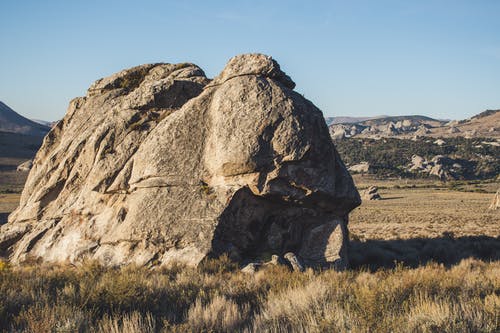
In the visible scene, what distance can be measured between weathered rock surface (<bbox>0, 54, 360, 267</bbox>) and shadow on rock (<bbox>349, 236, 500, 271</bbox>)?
86.5 inches

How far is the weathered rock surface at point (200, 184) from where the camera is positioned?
511 inches

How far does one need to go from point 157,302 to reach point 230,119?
7.73 m

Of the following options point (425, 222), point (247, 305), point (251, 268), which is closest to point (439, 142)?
point (425, 222)

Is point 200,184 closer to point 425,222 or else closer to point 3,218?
point 425,222

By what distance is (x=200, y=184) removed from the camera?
13.6m

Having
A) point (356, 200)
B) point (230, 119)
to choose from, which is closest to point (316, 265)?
point (356, 200)

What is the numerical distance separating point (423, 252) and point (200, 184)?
10.3 meters

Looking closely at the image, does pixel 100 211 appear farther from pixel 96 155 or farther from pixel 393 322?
pixel 393 322

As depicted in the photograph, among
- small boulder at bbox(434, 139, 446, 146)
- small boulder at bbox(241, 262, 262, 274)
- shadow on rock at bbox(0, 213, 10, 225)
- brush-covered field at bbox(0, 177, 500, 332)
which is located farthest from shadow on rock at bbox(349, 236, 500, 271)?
small boulder at bbox(434, 139, 446, 146)

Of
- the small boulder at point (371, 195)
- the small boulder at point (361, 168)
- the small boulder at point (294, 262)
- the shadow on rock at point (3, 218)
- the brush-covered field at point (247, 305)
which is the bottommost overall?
the small boulder at point (371, 195)

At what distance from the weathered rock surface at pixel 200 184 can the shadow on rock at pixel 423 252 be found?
220cm

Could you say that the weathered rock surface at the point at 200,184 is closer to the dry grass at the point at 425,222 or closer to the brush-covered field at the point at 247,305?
the brush-covered field at the point at 247,305

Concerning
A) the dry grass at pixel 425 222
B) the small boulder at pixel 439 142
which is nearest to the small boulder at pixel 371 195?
the dry grass at pixel 425 222

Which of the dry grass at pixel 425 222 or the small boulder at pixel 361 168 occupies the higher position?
the dry grass at pixel 425 222
